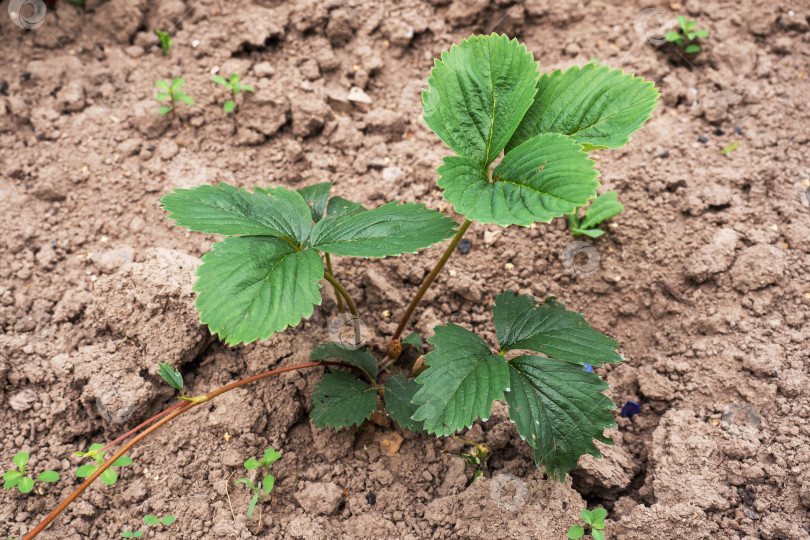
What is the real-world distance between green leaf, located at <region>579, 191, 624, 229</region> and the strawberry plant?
661 mm

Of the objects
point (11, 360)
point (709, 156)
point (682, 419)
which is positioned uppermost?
point (709, 156)

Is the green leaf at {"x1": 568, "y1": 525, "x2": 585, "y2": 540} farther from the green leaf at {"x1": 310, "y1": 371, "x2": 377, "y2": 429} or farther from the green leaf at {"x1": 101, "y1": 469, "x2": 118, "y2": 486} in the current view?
the green leaf at {"x1": 101, "y1": 469, "x2": 118, "y2": 486}

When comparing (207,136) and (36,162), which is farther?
(207,136)

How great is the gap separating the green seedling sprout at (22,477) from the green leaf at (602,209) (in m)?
2.08

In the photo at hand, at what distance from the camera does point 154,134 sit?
2711 millimetres

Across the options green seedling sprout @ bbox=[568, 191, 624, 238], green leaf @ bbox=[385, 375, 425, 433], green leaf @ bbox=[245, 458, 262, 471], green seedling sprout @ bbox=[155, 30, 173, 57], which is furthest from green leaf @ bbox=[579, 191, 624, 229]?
green seedling sprout @ bbox=[155, 30, 173, 57]

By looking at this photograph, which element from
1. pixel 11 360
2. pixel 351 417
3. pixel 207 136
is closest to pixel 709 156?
pixel 351 417

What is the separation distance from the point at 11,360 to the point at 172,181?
957mm

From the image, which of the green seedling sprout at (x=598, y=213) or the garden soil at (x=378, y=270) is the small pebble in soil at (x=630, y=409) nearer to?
the garden soil at (x=378, y=270)

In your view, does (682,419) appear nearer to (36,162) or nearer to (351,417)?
(351,417)

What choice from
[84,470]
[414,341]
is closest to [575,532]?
[414,341]

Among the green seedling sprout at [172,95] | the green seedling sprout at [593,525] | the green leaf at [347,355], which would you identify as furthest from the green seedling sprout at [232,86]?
the green seedling sprout at [593,525]

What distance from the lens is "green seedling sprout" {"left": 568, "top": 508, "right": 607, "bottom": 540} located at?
1722 millimetres

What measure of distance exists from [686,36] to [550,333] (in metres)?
1.99
